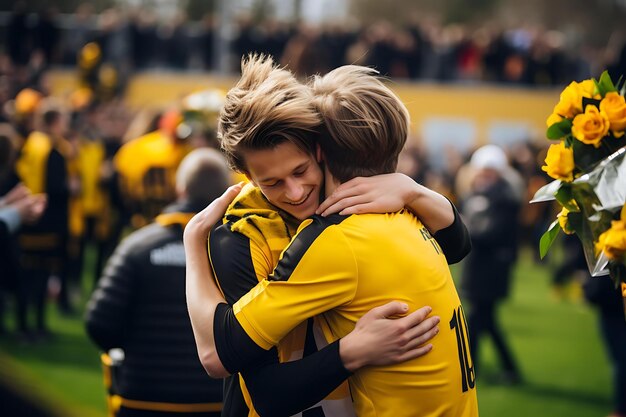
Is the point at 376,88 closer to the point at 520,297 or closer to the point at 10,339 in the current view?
the point at 10,339

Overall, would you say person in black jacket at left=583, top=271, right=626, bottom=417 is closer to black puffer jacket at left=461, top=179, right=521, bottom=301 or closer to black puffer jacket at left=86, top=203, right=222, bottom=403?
black puffer jacket at left=461, top=179, right=521, bottom=301

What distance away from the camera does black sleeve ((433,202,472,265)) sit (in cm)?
280

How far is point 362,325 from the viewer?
235 centimetres

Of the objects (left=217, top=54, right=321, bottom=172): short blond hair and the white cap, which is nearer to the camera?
(left=217, top=54, right=321, bottom=172): short blond hair

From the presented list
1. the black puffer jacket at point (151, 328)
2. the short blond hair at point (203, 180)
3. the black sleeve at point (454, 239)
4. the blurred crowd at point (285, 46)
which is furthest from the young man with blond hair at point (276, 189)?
the blurred crowd at point (285, 46)

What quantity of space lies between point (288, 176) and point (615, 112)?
0.93m

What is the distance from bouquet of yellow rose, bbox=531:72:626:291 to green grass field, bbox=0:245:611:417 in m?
3.55

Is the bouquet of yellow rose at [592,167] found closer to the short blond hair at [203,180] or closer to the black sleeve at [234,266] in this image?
the black sleeve at [234,266]

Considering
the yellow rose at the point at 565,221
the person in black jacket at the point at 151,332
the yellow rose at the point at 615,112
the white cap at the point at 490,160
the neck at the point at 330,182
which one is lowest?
the white cap at the point at 490,160

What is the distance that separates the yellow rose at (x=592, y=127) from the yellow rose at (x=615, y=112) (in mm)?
15

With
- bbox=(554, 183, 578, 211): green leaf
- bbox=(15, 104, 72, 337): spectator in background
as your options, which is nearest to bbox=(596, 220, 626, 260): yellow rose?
bbox=(554, 183, 578, 211): green leaf

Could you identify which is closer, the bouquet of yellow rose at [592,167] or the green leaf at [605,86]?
the bouquet of yellow rose at [592,167]

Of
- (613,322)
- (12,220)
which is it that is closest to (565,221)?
(12,220)

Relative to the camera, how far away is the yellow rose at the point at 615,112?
8.21 ft
